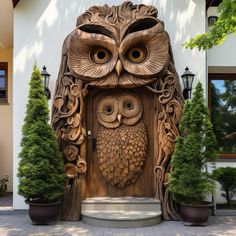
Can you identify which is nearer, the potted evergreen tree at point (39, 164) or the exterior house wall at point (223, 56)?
the potted evergreen tree at point (39, 164)

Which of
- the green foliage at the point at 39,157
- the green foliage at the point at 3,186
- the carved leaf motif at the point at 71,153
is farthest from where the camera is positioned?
the green foliage at the point at 3,186

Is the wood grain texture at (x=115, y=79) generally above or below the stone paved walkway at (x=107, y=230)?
above

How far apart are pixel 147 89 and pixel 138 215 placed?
6.80 ft

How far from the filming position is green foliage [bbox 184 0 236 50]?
4.12 meters

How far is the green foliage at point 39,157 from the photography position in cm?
485

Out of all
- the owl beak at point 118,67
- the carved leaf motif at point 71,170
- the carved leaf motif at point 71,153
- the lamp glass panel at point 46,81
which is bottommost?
the carved leaf motif at point 71,170

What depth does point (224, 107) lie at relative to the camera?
701 cm

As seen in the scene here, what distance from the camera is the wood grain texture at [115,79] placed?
534 cm

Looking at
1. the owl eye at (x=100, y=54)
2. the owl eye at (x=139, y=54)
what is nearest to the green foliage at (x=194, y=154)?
the owl eye at (x=139, y=54)

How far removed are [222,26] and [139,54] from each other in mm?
1473

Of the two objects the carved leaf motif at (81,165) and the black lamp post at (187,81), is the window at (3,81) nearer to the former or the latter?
the carved leaf motif at (81,165)

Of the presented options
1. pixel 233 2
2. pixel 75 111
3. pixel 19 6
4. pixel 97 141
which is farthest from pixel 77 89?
pixel 233 2

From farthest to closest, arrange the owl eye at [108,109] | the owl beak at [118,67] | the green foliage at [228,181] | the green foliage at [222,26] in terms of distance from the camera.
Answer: the green foliage at [228,181], the owl eye at [108,109], the owl beak at [118,67], the green foliage at [222,26]

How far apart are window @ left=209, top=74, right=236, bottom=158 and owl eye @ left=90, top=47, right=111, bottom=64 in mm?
2564
